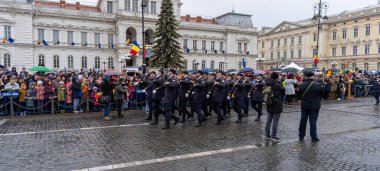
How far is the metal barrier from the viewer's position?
40.4 feet

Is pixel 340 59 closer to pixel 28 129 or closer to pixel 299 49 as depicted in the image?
pixel 299 49

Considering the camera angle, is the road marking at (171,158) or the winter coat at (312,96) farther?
the winter coat at (312,96)

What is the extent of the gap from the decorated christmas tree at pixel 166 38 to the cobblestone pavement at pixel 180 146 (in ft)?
83.7

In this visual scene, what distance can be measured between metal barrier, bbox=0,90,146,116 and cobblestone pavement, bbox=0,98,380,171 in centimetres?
116

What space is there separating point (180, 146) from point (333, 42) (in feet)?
Answer: 240

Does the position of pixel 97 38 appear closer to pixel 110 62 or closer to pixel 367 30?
pixel 110 62

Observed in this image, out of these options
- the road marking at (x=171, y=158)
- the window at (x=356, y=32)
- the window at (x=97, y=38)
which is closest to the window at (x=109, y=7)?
the window at (x=97, y=38)

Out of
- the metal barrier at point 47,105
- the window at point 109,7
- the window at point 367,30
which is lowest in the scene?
the metal barrier at point 47,105

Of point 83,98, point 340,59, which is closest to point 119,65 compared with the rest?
point 83,98

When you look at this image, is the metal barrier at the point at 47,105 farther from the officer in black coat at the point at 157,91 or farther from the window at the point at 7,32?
the window at the point at 7,32

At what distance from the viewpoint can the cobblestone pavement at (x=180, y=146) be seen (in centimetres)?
614

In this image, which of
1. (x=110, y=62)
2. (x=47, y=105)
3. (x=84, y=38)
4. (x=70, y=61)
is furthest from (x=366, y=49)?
(x=47, y=105)

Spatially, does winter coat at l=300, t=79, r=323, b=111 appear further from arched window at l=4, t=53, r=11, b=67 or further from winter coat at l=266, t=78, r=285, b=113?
arched window at l=4, t=53, r=11, b=67

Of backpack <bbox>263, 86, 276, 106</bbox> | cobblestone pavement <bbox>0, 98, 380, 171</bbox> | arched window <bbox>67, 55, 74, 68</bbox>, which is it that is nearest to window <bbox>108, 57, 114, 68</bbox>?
arched window <bbox>67, 55, 74, 68</bbox>
